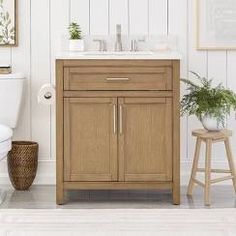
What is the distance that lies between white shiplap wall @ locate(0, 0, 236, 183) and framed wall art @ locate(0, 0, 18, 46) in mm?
50

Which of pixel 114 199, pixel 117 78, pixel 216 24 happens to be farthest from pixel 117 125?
pixel 216 24

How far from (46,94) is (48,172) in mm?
599

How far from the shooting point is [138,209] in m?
4.20

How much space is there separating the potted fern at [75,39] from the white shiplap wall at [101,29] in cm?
8

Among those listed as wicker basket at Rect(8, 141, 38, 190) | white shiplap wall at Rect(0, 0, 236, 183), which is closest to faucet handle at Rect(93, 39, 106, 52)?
white shiplap wall at Rect(0, 0, 236, 183)

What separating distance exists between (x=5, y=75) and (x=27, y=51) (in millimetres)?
314

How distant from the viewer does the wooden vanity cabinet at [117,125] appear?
167 inches

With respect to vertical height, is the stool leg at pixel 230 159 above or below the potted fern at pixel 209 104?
below

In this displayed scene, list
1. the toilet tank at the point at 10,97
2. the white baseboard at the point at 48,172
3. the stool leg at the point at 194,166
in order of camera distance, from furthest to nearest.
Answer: the white baseboard at the point at 48,172, the toilet tank at the point at 10,97, the stool leg at the point at 194,166

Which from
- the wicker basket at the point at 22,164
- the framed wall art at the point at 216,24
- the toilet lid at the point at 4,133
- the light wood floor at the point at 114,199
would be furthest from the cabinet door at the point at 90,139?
the framed wall art at the point at 216,24

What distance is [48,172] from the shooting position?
4.88 m

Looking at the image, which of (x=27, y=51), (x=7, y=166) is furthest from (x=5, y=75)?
(x=7, y=166)

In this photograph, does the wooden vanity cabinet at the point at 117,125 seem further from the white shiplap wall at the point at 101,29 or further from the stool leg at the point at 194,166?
the white shiplap wall at the point at 101,29
